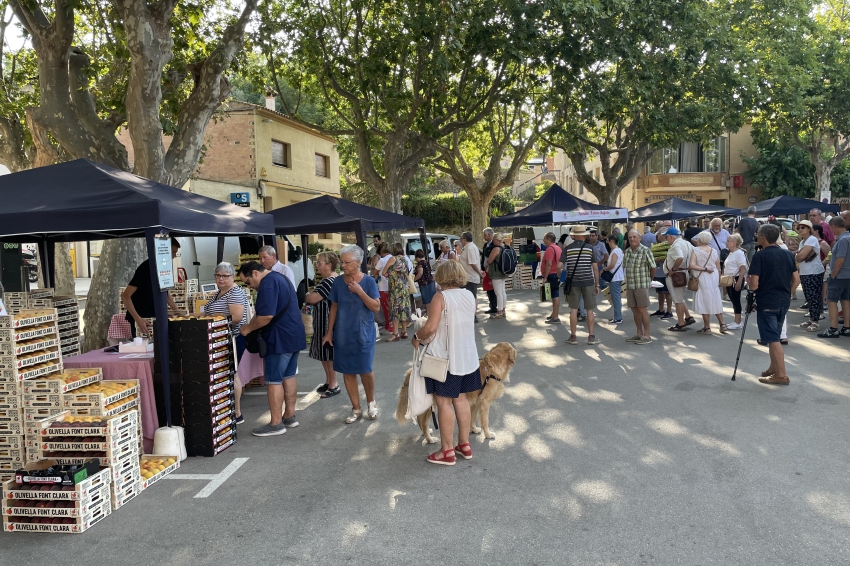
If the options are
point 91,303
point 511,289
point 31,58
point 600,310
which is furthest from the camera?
point 511,289

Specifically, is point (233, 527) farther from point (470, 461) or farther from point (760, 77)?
point (760, 77)

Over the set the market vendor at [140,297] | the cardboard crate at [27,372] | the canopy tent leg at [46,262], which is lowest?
the cardboard crate at [27,372]

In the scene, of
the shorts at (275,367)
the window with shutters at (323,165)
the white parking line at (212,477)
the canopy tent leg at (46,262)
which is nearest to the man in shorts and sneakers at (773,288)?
the shorts at (275,367)

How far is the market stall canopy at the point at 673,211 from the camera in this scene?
60.0 feet

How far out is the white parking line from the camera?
496cm

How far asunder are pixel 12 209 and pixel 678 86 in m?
19.1

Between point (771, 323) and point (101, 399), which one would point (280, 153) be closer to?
point (771, 323)

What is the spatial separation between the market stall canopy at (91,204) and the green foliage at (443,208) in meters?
31.7

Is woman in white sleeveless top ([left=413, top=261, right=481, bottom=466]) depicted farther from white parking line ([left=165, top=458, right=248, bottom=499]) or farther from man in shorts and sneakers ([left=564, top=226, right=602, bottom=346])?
man in shorts and sneakers ([left=564, top=226, right=602, bottom=346])

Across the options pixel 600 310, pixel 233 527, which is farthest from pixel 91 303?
pixel 600 310

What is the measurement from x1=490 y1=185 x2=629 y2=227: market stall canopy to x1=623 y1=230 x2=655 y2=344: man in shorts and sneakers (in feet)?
17.7

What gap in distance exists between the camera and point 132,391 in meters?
5.25

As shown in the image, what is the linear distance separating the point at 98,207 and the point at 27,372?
1421 mm

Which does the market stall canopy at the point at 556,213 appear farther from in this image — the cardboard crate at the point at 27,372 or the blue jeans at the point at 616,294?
the cardboard crate at the point at 27,372
